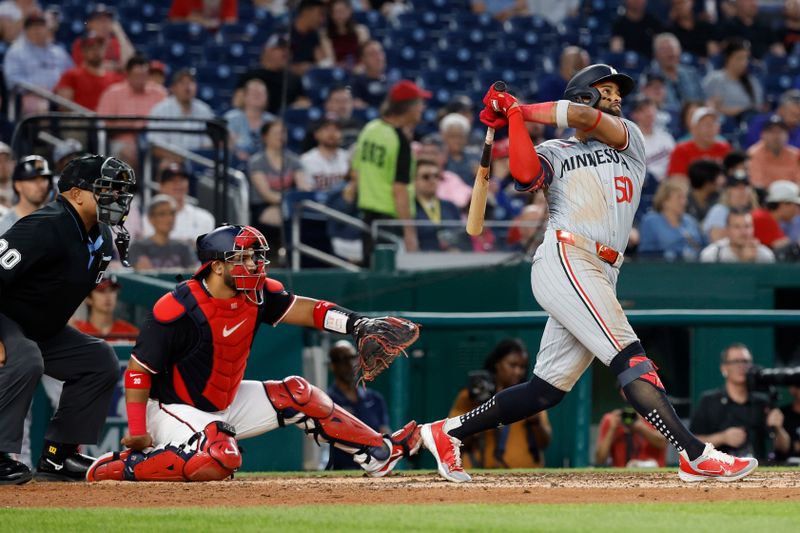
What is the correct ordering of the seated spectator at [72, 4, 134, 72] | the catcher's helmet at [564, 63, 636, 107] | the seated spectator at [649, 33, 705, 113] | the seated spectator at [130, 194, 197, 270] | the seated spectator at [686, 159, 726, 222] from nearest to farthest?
the catcher's helmet at [564, 63, 636, 107]
the seated spectator at [130, 194, 197, 270]
the seated spectator at [686, 159, 726, 222]
the seated spectator at [72, 4, 134, 72]
the seated spectator at [649, 33, 705, 113]

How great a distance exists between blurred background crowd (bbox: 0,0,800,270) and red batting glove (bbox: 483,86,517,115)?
313 centimetres

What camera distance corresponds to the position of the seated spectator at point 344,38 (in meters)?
14.5

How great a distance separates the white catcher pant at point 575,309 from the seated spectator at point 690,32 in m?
10.9

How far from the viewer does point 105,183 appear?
6387mm

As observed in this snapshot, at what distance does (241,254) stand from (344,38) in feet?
28.4

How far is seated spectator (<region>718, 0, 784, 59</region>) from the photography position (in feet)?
55.3

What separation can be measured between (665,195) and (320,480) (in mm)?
5210

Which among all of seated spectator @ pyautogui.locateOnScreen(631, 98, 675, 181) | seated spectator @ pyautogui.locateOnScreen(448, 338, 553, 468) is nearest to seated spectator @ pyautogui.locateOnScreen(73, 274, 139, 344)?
seated spectator @ pyautogui.locateOnScreen(448, 338, 553, 468)

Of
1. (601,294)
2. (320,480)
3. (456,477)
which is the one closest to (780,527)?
(601,294)

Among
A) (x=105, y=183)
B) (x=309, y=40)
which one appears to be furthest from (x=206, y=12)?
(x=105, y=183)

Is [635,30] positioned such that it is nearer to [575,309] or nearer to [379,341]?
[379,341]

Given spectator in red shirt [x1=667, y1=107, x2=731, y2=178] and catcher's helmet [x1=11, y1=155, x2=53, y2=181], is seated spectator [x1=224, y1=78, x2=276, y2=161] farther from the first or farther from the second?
catcher's helmet [x1=11, y1=155, x2=53, y2=181]

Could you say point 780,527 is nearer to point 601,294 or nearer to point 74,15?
point 601,294

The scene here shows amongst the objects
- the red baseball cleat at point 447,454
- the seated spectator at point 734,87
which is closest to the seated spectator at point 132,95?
the seated spectator at point 734,87
